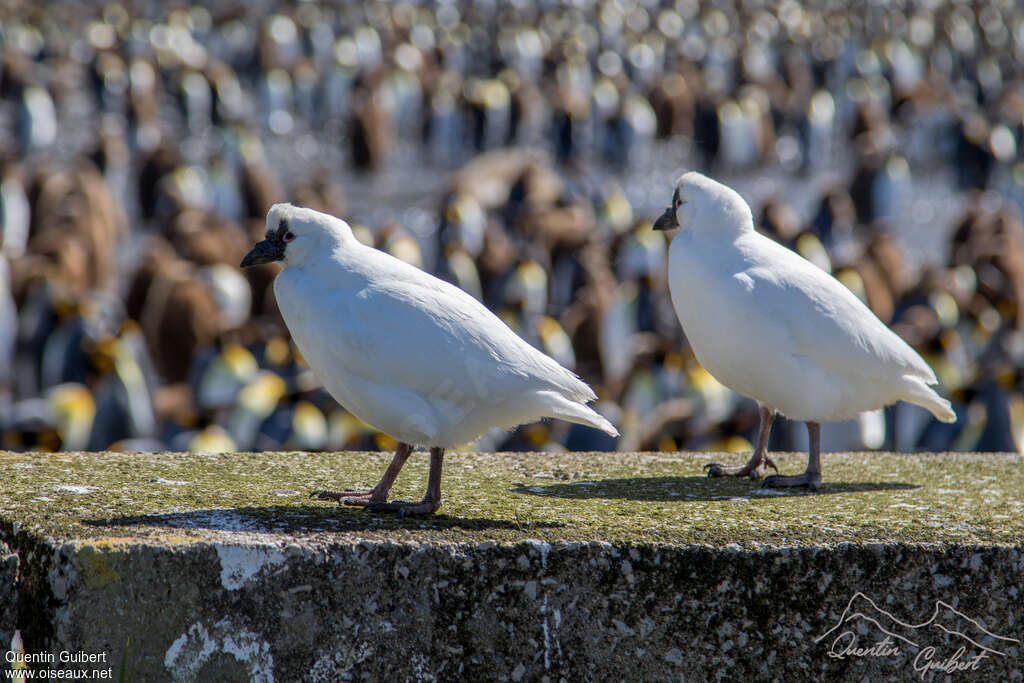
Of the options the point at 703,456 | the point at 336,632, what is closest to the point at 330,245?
the point at 336,632

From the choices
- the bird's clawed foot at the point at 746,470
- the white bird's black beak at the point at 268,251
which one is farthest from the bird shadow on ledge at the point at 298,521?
the bird's clawed foot at the point at 746,470

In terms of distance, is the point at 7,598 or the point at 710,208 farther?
the point at 710,208

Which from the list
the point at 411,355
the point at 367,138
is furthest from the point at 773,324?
the point at 367,138

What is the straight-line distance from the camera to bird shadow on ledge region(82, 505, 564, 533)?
2.77m

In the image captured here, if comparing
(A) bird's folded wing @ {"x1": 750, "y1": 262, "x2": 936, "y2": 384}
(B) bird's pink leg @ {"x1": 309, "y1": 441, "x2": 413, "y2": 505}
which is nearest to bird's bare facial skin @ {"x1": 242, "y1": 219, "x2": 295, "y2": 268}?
(B) bird's pink leg @ {"x1": 309, "y1": 441, "x2": 413, "y2": 505}

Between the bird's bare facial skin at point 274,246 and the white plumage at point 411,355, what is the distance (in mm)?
16

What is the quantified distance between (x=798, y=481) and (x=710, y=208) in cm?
81

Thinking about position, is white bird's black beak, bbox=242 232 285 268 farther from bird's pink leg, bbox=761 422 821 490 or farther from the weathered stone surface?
bird's pink leg, bbox=761 422 821 490

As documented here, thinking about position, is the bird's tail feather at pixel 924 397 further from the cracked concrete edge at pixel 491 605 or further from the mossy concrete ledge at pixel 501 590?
the cracked concrete edge at pixel 491 605

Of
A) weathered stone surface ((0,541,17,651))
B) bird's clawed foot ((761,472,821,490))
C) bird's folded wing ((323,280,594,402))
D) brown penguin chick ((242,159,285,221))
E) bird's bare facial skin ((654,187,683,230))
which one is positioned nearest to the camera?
weathered stone surface ((0,541,17,651))

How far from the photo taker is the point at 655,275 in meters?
14.1

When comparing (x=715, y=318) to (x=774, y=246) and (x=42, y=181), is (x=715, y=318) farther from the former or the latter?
(x=42, y=181)

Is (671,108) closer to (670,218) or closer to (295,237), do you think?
(670,218)
